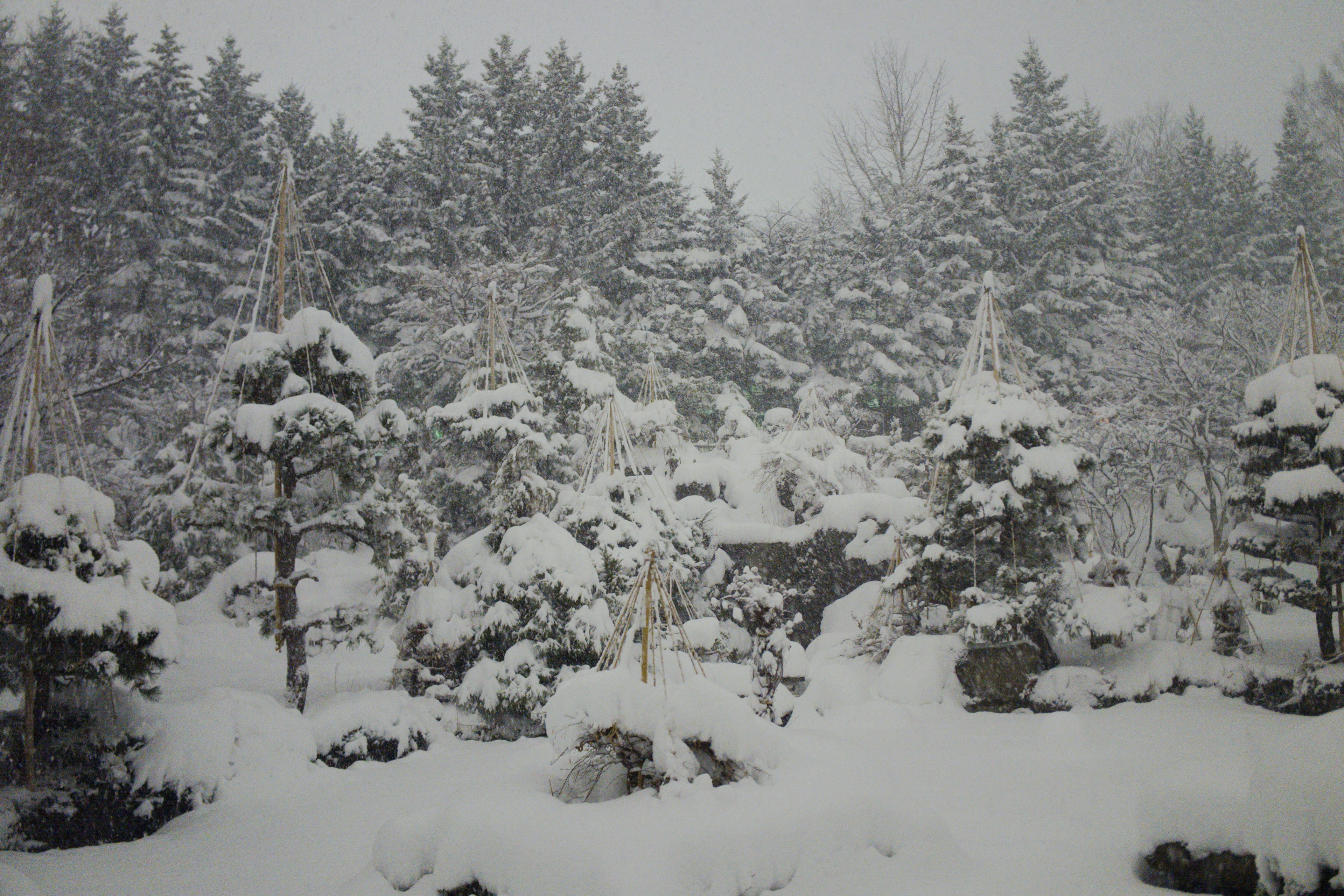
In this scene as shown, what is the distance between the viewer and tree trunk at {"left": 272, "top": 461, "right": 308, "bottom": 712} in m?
7.10

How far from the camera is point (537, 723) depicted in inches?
299

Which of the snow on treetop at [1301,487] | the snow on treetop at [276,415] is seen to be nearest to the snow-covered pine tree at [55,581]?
the snow on treetop at [276,415]

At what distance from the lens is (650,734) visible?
3.94 metres

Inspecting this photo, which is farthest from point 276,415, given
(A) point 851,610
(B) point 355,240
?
(B) point 355,240

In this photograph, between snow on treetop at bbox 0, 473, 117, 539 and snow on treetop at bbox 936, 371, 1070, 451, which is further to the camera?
snow on treetop at bbox 936, 371, 1070, 451

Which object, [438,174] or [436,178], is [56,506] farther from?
[438,174]

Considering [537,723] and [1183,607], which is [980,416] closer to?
[1183,607]

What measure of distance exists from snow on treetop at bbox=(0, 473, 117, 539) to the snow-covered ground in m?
1.91

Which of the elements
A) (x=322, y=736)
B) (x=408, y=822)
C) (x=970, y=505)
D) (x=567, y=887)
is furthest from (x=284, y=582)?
(x=970, y=505)

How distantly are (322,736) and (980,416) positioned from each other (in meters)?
7.30

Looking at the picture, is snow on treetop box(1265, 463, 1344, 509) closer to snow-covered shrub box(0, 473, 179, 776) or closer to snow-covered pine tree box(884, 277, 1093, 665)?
snow-covered pine tree box(884, 277, 1093, 665)

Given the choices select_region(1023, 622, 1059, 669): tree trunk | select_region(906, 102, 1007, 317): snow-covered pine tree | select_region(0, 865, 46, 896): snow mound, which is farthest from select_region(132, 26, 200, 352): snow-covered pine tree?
select_region(906, 102, 1007, 317): snow-covered pine tree

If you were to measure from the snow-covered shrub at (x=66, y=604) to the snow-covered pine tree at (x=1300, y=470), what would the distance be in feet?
32.1

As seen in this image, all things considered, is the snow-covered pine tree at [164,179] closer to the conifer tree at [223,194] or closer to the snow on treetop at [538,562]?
the conifer tree at [223,194]
